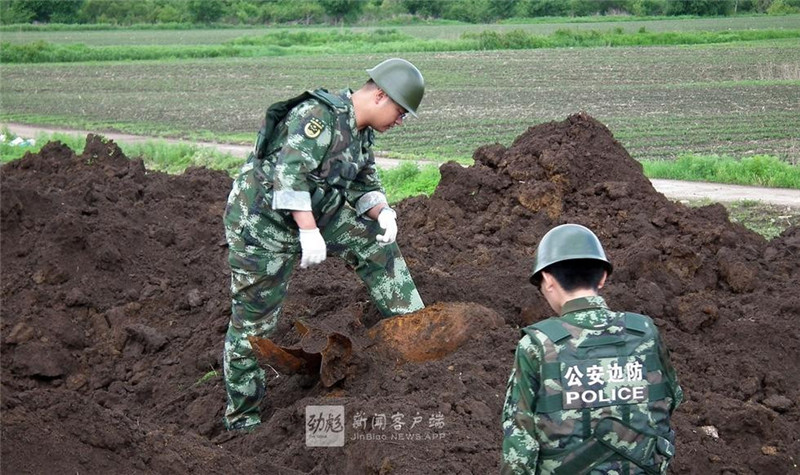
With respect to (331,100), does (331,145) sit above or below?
below

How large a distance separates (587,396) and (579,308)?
298 mm

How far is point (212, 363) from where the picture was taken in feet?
22.8

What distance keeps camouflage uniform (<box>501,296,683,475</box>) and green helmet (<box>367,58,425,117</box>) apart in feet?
7.88

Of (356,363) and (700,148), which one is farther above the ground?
(356,363)

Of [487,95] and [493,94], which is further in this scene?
[493,94]

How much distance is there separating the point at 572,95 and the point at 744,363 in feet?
68.1

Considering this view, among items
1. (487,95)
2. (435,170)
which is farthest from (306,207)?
(487,95)

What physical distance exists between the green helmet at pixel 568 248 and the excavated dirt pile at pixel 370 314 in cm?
Result: 165

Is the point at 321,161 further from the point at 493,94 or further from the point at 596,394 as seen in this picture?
the point at 493,94

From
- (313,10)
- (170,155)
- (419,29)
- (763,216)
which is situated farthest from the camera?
(313,10)

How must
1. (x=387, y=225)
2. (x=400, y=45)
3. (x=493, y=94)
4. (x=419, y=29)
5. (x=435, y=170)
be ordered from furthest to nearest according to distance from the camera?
(x=419, y=29) → (x=400, y=45) → (x=493, y=94) → (x=435, y=170) → (x=387, y=225)

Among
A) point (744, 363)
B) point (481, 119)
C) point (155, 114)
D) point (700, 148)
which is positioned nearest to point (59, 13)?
point (155, 114)

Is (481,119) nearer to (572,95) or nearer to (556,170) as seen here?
(572,95)

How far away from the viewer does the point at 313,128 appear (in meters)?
5.47
